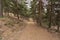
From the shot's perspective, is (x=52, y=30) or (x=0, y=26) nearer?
(x=0, y=26)

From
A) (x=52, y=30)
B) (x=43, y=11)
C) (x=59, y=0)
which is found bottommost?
(x=52, y=30)

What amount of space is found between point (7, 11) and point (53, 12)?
5.41 meters

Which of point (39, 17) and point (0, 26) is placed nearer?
point (0, 26)

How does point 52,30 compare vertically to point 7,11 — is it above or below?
below

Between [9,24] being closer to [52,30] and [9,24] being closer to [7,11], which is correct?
[52,30]

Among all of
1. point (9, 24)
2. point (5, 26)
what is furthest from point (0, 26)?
point (9, 24)

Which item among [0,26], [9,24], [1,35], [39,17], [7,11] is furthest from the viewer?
[7,11]

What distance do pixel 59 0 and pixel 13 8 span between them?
5590 millimetres

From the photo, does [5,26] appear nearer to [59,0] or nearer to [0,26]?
[0,26]

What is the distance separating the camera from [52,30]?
14.3 meters

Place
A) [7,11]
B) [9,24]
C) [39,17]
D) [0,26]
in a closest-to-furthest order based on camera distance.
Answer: [0,26] < [9,24] < [39,17] < [7,11]

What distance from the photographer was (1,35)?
1078cm

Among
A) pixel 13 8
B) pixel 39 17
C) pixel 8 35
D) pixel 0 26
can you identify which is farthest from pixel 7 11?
pixel 8 35

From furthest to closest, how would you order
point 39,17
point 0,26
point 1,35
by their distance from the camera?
1. point 39,17
2. point 0,26
3. point 1,35
